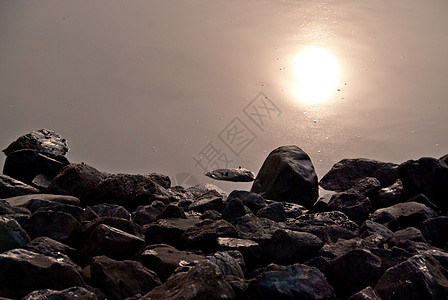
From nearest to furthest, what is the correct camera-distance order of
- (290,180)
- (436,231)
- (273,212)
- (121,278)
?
(121,278) < (436,231) < (273,212) < (290,180)

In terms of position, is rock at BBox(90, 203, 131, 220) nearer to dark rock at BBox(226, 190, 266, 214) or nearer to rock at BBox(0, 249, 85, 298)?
dark rock at BBox(226, 190, 266, 214)

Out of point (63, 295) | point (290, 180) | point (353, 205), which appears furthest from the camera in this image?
point (290, 180)

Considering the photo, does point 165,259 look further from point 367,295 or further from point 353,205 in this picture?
point 353,205

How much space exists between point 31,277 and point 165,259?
0.77 m

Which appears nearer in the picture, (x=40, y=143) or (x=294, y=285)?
(x=294, y=285)

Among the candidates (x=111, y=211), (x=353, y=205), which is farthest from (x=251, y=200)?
(x=111, y=211)

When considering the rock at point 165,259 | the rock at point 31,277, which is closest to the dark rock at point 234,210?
the rock at point 165,259

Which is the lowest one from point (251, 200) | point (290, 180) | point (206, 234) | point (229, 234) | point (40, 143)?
point (40, 143)

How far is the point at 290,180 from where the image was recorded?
5934 mm

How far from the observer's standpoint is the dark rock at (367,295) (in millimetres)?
3447

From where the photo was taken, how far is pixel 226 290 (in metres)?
3.38

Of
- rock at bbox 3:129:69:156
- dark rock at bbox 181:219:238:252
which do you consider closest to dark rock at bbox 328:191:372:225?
dark rock at bbox 181:219:238:252

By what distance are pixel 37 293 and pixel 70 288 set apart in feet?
0.53

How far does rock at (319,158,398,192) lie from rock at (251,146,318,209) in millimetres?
639
